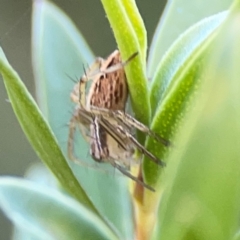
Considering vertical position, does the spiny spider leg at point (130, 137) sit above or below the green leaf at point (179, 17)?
below

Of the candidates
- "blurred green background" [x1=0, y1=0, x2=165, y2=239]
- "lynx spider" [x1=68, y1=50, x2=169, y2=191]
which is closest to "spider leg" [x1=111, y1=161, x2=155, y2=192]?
"lynx spider" [x1=68, y1=50, x2=169, y2=191]

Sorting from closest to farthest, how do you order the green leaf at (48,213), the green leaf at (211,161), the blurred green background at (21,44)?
the green leaf at (211,161) → the green leaf at (48,213) → the blurred green background at (21,44)

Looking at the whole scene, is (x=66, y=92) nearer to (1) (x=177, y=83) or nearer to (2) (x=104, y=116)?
(2) (x=104, y=116)

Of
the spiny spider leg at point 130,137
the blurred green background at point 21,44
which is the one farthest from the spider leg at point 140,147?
the blurred green background at point 21,44

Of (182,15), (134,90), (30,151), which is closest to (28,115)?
(134,90)

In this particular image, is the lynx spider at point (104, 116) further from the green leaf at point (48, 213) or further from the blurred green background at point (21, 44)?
the blurred green background at point (21, 44)

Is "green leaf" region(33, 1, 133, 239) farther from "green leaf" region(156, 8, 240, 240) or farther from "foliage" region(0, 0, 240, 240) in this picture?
"green leaf" region(156, 8, 240, 240)
